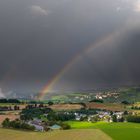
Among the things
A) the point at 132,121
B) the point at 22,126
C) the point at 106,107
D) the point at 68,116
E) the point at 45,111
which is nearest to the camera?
the point at 22,126

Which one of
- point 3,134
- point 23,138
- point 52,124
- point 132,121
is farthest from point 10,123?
point 132,121

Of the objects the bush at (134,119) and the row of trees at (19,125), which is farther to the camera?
the bush at (134,119)

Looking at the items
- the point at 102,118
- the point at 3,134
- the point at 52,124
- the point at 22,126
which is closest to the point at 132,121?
the point at 102,118

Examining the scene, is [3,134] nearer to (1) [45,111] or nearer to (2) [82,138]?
(2) [82,138]

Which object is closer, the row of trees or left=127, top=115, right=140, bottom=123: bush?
the row of trees

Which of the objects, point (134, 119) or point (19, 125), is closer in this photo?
point (19, 125)

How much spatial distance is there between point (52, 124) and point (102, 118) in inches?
1447

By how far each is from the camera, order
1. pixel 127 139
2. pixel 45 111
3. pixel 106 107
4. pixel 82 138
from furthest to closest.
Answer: pixel 106 107 → pixel 45 111 → pixel 127 139 → pixel 82 138

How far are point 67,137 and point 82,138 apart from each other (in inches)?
116

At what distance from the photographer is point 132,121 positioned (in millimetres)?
123875

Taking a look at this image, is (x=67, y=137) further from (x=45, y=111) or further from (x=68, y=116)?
A: (x=45, y=111)

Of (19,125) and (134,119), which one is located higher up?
(134,119)

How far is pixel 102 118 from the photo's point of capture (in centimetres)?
13688

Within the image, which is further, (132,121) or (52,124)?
(132,121)
